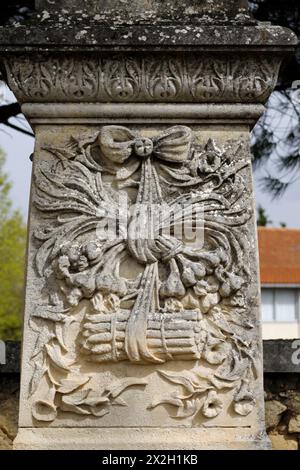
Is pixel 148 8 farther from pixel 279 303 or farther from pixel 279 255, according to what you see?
pixel 279 303

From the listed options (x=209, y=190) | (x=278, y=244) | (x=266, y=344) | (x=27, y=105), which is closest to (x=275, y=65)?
(x=209, y=190)

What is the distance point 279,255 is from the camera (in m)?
27.3

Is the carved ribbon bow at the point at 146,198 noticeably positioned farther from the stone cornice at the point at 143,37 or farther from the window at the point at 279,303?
the window at the point at 279,303

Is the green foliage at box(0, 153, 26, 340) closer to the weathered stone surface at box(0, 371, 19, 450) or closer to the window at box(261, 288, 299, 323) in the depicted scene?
the window at box(261, 288, 299, 323)

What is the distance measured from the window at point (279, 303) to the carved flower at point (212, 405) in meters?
23.4

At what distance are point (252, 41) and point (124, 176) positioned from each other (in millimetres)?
798

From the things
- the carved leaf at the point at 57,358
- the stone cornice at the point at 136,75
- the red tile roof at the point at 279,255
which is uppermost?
the red tile roof at the point at 279,255

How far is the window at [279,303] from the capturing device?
2730cm

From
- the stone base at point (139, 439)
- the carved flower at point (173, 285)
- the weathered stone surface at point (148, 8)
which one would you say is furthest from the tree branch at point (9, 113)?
the stone base at point (139, 439)

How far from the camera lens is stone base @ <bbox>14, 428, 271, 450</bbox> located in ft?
12.5

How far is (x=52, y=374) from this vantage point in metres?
3.89

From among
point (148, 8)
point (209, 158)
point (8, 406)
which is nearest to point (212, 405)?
point (209, 158)

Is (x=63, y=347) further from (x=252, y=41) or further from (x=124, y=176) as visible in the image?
(x=252, y=41)

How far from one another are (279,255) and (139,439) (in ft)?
78.2
